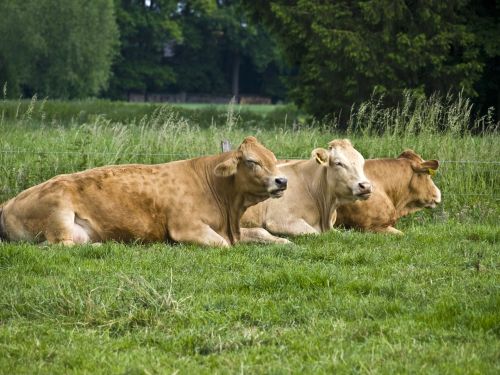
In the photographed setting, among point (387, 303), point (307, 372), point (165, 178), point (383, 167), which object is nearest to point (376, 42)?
point (383, 167)

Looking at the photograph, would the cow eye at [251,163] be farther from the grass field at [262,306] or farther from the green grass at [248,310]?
the green grass at [248,310]

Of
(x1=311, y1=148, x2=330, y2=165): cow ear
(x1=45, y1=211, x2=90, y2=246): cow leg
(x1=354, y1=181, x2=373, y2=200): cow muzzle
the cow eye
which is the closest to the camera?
(x1=45, y1=211, x2=90, y2=246): cow leg

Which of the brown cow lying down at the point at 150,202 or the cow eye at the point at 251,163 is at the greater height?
the cow eye at the point at 251,163

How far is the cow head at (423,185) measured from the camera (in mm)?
11836

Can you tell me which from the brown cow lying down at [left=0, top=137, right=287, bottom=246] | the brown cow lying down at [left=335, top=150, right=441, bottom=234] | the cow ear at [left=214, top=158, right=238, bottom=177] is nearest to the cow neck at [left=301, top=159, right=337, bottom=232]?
the brown cow lying down at [left=335, top=150, right=441, bottom=234]

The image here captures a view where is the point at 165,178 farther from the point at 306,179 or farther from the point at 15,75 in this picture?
the point at 15,75

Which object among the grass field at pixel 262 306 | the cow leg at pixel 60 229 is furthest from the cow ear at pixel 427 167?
the cow leg at pixel 60 229

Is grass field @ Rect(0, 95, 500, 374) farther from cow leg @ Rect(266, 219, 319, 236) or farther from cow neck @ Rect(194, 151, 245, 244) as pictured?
cow neck @ Rect(194, 151, 245, 244)

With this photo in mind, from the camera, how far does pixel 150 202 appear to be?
33.0ft

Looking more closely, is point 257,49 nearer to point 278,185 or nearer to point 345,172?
point 345,172

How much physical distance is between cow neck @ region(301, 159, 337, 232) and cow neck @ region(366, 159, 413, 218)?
0.73 metres

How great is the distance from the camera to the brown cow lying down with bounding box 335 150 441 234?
1151cm

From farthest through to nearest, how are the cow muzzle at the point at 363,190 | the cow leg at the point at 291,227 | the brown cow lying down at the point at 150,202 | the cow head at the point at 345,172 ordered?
the cow leg at the point at 291,227 → the cow head at the point at 345,172 → the cow muzzle at the point at 363,190 → the brown cow lying down at the point at 150,202

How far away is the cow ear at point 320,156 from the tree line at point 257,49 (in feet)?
22.9
